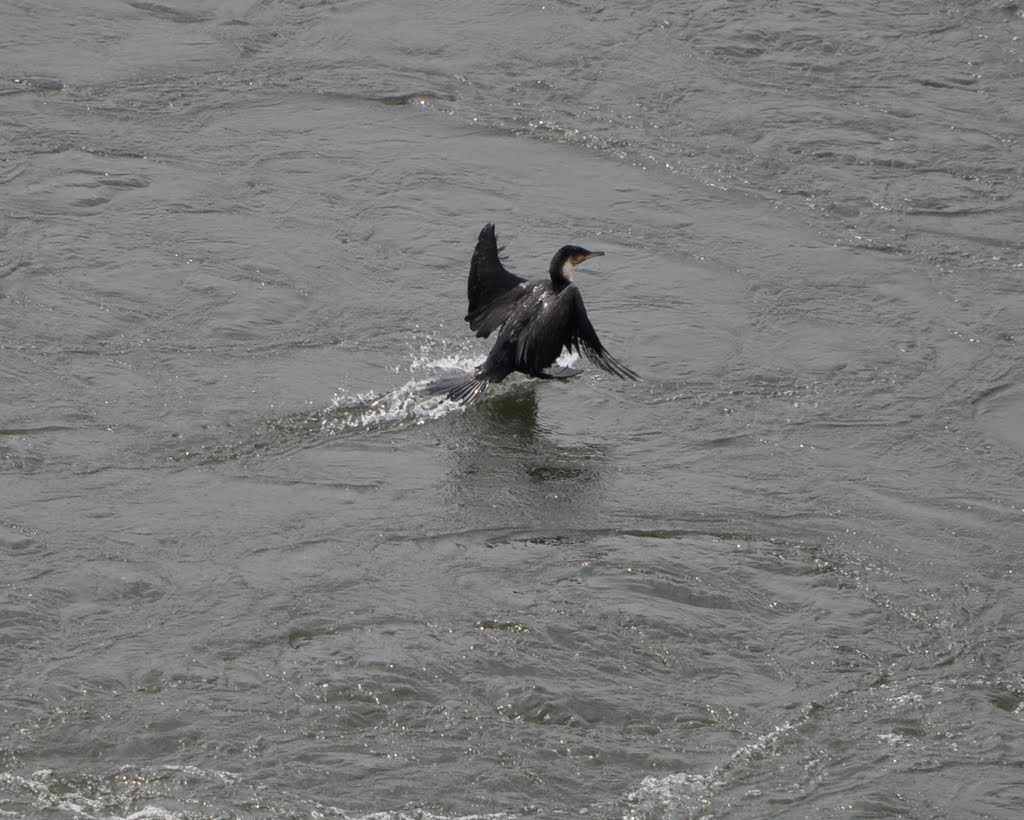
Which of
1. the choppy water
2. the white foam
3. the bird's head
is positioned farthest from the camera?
the bird's head

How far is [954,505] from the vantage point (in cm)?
696

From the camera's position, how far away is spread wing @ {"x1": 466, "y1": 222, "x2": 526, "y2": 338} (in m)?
7.98

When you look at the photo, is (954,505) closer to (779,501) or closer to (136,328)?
(779,501)

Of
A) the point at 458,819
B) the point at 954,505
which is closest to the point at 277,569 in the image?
the point at 458,819

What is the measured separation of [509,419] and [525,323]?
44cm

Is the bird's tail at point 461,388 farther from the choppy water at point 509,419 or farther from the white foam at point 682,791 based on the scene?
the white foam at point 682,791

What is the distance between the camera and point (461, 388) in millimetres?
7605

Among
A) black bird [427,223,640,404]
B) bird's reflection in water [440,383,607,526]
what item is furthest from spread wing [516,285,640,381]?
bird's reflection in water [440,383,607,526]

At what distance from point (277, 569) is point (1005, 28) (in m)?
7.25

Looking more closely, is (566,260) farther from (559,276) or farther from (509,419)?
(509,419)

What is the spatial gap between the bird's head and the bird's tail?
632 millimetres

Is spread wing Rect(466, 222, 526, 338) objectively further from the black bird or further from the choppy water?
the choppy water

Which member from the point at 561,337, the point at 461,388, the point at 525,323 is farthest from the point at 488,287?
the point at 461,388

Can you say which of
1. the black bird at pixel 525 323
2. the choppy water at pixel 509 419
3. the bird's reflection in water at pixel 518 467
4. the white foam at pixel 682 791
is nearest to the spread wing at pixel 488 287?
the black bird at pixel 525 323
